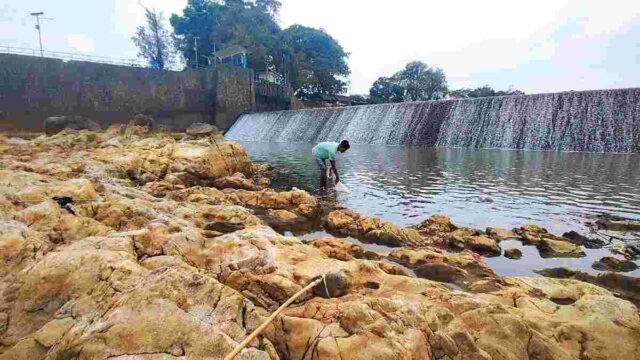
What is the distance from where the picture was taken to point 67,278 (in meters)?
2.55

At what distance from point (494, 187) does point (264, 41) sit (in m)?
38.4

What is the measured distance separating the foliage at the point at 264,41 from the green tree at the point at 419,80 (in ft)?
27.2

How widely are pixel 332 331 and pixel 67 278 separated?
186 cm

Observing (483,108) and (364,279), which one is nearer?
(364,279)

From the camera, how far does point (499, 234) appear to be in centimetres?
600

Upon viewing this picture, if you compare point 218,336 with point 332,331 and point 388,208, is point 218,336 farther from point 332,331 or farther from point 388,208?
point 388,208

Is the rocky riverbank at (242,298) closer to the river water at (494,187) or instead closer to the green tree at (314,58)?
the river water at (494,187)

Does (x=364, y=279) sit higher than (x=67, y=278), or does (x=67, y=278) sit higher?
(x=67, y=278)

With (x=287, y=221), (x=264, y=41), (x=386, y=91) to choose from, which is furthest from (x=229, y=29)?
(x=287, y=221)

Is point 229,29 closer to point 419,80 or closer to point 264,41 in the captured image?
point 264,41

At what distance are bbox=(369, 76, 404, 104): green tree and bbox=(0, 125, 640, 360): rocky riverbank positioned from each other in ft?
156

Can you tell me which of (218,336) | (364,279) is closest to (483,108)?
(364,279)

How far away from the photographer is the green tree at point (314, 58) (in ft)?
158

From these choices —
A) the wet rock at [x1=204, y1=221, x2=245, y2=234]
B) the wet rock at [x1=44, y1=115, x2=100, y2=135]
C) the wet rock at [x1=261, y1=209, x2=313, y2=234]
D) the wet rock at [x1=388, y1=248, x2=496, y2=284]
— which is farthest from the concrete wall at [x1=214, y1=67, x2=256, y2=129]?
the wet rock at [x1=388, y1=248, x2=496, y2=284]
